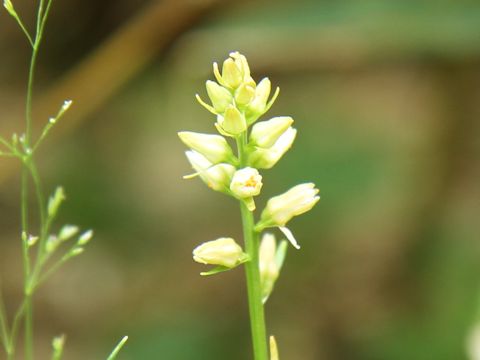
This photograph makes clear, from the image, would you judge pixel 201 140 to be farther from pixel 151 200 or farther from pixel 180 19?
pixel 151 200

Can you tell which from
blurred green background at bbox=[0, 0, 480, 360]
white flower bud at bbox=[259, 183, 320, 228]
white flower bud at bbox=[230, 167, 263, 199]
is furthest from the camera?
blurred green background at bbox=[0, 0, 480, 360]

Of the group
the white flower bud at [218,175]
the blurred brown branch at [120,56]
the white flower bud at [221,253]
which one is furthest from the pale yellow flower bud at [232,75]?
the blurred brown branch at [120,56]

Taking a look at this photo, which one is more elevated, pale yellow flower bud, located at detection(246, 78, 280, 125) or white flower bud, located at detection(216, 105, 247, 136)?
pale yellow flower bud, located at detection(246, 78, 280, 125)

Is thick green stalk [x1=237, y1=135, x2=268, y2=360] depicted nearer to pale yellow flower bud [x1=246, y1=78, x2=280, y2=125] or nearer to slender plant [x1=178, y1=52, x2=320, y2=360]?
slender plant [x1=178, y1=52, x2=320, y2=360]

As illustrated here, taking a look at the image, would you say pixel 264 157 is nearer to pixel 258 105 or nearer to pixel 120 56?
pixel 258 105

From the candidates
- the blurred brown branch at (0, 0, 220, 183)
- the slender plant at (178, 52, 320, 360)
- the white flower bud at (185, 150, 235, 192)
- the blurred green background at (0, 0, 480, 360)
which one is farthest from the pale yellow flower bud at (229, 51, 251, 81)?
the blurred brown branch at (0, 0, 220, 183)

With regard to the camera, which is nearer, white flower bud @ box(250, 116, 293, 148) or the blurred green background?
white flower bud @ box(250, 116, 293, 148)
